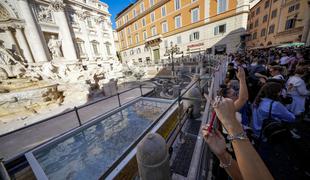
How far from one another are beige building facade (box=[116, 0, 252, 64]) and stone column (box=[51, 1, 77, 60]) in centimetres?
1041

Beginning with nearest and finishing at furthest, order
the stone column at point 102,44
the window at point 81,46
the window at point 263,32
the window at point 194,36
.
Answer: the window at point 194,36, the window at point 81,46, the stone column at point 102,44, the window at point 263,32

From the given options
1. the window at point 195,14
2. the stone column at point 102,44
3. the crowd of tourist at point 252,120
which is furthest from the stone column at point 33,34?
the window at point 195,14

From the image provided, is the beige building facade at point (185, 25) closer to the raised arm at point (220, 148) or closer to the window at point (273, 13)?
the window at point (273, 13)

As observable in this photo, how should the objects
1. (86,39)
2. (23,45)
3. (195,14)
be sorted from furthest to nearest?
(86,39)
(195,14)
(23,45)

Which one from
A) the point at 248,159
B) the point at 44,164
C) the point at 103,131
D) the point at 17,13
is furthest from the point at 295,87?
the point at 17,13

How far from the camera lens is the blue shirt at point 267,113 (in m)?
1.96

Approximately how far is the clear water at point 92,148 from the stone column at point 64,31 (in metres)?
19.4

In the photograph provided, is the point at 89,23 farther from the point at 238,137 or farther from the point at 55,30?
the point at 238,137

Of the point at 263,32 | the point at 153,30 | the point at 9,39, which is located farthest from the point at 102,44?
the point at 263,32

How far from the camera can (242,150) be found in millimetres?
668

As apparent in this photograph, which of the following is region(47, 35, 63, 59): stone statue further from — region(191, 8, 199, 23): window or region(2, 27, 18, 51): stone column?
region(191, 8, 199, 23): window

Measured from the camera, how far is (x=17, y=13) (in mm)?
13781

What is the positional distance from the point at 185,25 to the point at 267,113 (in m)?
23.7

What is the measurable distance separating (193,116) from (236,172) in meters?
3.02
